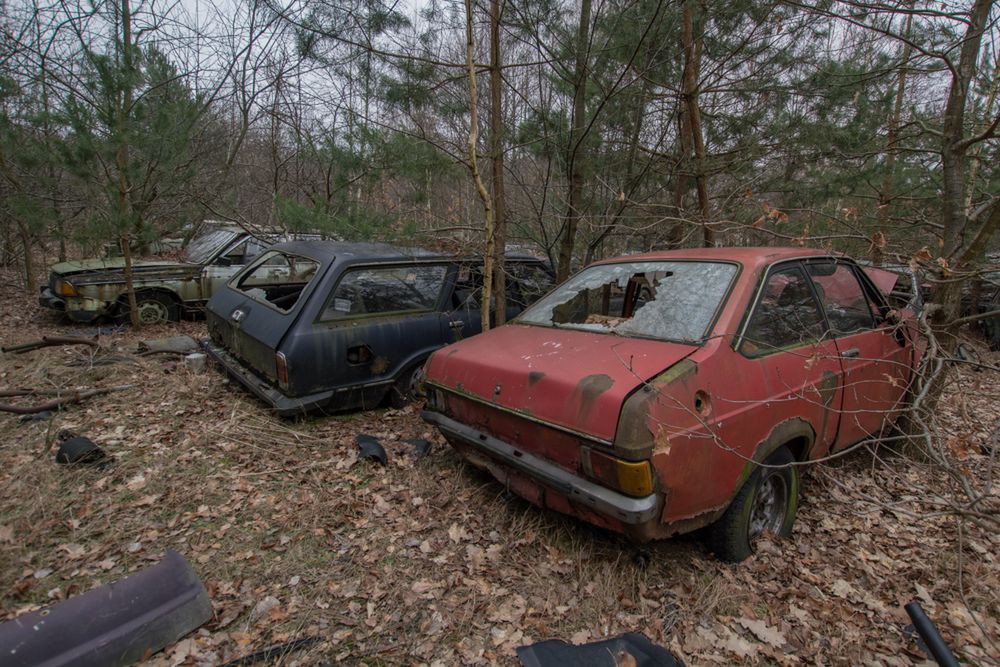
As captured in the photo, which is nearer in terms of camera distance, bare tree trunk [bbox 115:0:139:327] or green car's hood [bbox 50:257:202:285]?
bare tree trunk [bbox 115:0:139:327]

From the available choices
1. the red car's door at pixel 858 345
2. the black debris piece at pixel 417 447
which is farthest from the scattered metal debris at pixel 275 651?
the red car's door at pixel 858 345

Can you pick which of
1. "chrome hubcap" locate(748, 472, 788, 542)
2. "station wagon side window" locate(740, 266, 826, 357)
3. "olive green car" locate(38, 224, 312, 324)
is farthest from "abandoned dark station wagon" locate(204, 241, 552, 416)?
"olive green car" locate(38, 224, 312, 324)

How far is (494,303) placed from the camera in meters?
5.45

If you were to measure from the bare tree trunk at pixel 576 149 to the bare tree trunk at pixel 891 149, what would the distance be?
2.80 metres

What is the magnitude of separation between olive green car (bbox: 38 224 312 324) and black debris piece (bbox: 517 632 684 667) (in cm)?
732

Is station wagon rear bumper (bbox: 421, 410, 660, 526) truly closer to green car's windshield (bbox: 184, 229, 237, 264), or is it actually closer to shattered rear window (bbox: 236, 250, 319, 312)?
shattered rear window (bbox: 236, 250, 319, 312)

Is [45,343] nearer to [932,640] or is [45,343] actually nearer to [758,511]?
[758,511]

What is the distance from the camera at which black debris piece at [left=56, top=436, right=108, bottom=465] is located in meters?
3.52

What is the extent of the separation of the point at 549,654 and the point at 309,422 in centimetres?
293

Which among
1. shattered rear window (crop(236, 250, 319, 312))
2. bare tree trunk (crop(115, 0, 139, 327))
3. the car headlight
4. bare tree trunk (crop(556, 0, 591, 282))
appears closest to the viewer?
shattered rear window (crop(236, 250, 319, 312))

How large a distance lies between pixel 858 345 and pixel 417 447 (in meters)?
3.25

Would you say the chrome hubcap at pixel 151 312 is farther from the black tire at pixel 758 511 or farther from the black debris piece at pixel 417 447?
the black tire at pixel 758 511

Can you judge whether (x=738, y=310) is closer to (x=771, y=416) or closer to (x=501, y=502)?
(x=771, y=416)

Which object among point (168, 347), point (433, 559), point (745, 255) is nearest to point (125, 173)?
point (168, 347)
